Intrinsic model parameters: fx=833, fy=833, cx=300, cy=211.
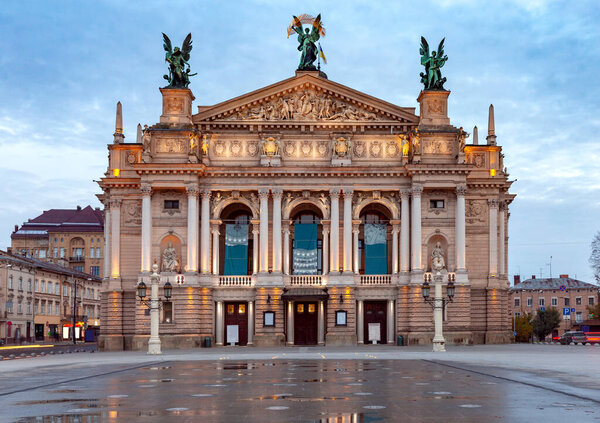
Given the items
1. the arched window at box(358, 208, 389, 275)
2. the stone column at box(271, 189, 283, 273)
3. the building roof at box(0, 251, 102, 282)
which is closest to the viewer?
the stone column at box(271, 189, 283, 273)

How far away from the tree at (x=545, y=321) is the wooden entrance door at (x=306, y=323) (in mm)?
97055

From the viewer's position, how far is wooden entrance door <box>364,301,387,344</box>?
76.0 m

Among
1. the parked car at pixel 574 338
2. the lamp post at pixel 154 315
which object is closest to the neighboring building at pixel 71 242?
the parked car at pixel 574 338

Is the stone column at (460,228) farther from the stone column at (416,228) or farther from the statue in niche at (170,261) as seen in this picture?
the statue in niche at (170,261)

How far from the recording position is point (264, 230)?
245 ft

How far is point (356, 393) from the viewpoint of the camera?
951 inches

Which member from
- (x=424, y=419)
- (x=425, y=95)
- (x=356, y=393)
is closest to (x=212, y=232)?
(x=425, y=95)

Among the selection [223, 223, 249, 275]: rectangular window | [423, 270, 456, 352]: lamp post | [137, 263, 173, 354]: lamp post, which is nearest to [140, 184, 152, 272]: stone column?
[223, 223, 249, 275]: rectangular window

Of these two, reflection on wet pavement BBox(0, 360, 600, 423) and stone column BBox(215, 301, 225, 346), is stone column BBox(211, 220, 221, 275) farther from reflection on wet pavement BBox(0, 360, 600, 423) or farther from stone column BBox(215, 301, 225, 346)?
reflection on wet pavement BBox(0, 360, 600, 423)

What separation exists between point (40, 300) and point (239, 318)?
187ft

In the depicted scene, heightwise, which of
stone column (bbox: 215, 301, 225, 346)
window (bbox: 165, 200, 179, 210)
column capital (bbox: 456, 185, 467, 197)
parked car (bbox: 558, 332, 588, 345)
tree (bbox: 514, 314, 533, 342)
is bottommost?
tree (bbox: 514, 314, 533, 342)

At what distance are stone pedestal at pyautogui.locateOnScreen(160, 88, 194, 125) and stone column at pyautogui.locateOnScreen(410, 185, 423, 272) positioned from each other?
21.3m

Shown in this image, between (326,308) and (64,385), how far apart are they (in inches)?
1888

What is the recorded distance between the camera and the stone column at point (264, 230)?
74500 millimetres
